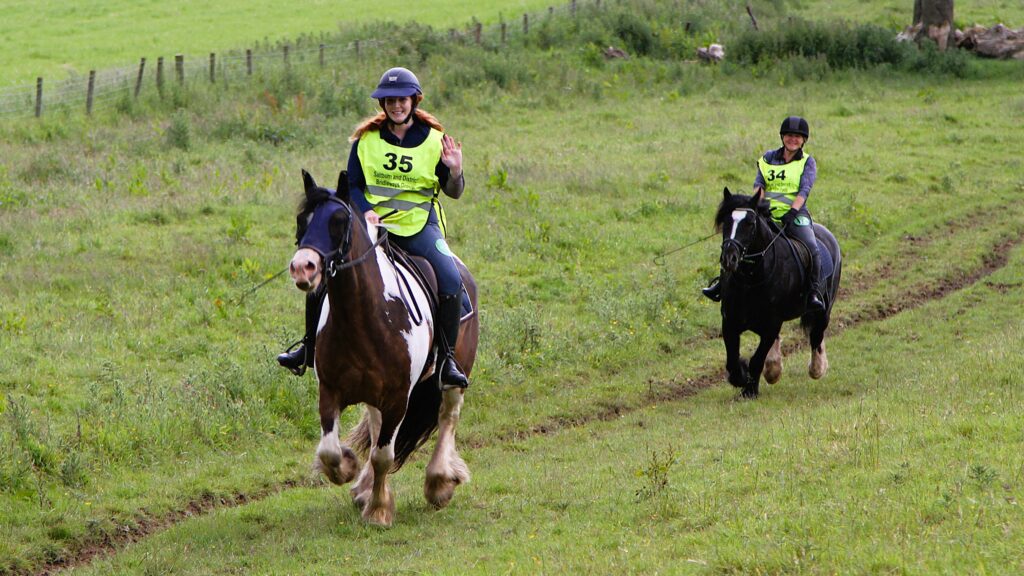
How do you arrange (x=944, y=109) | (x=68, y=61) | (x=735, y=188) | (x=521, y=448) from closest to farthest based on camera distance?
(x=521, y=448) → (x=735, y=188) → (x=944, y=109) → (x=68, y=61)

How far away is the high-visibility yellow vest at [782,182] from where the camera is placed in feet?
43.6

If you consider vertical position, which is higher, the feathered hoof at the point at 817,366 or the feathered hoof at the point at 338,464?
the feathered hoof at the point at 338,464

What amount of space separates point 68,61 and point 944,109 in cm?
3047

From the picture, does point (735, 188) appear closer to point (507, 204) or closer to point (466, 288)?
point (507, 204)

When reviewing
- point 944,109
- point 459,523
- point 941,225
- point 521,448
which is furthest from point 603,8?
point 459,523

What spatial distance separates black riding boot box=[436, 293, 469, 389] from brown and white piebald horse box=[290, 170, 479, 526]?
0.35 feet

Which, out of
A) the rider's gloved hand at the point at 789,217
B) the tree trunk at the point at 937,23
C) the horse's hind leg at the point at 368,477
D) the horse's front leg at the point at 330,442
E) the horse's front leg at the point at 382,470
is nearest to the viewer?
the horse's front leg at the point at 330,442

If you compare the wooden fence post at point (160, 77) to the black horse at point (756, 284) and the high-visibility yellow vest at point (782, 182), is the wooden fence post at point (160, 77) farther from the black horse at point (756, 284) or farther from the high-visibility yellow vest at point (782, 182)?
the black horse at point (756, 284)

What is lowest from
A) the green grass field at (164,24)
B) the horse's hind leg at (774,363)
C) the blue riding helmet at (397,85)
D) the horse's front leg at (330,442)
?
the green grass field at (164,24)

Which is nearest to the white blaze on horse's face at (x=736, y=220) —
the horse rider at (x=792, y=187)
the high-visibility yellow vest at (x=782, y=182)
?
the horse rider at (x=792, y=187)

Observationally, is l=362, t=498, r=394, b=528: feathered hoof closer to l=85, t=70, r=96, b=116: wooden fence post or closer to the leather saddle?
the leather saddle

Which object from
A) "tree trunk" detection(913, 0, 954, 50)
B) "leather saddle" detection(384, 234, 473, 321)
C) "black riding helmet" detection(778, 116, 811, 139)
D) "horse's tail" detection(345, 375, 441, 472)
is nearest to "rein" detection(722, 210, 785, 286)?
"black riding helmet" detection(778, 116, 811, 139)

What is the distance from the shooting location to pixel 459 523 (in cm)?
835

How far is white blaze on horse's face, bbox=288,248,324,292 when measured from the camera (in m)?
6.66
